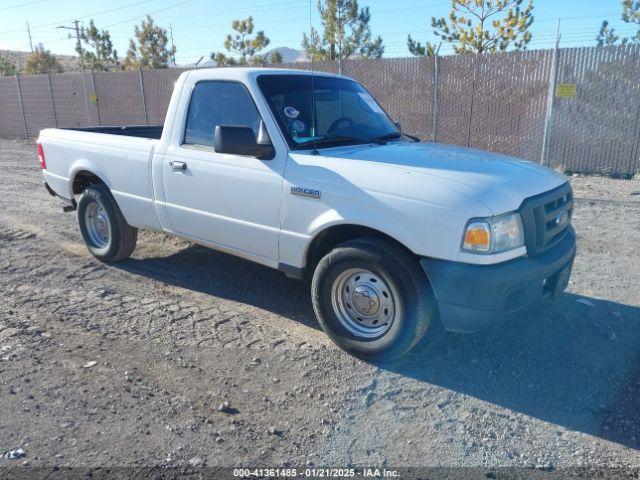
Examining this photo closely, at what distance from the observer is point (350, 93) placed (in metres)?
4.79

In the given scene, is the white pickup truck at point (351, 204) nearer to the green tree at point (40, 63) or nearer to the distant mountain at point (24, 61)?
the green tree at point (40, 63)

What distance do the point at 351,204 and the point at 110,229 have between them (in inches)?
125

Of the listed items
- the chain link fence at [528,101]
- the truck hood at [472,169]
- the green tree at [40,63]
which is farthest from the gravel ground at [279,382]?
the green tree at [40,63]

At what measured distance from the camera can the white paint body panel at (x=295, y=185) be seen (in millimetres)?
3242

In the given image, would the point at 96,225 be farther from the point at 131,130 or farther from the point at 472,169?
the point at 472,169

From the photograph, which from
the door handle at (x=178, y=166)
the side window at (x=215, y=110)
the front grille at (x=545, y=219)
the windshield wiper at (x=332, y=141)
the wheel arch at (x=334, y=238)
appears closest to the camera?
the front grille at (x=545, y=219)

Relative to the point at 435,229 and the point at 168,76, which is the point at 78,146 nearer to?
the point at 435,229

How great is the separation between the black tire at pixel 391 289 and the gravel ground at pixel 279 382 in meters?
0.15

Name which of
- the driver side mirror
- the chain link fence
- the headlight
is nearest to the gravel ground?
the headlight

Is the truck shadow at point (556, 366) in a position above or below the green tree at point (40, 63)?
below

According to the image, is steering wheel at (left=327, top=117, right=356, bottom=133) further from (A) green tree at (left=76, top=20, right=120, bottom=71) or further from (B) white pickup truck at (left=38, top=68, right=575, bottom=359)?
(A) green tree at (left=76, top=20, right=120, bottom=71)

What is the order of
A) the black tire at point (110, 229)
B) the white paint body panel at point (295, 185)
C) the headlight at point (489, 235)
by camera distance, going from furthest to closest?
the black tire at point (110, 229) → the white paint body panel at point (295, 185) → the headlight at point (489, 235)

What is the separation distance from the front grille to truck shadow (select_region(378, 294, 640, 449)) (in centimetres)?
78

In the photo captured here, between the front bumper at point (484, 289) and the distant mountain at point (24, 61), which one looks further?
the distant mountain at point (24, 61)
